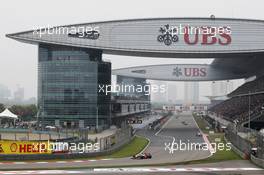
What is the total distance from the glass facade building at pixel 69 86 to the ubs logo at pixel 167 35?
11.6 metres

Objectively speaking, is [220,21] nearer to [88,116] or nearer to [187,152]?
[88,116]

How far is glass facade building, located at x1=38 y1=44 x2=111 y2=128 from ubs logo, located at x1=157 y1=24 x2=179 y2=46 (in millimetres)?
11586

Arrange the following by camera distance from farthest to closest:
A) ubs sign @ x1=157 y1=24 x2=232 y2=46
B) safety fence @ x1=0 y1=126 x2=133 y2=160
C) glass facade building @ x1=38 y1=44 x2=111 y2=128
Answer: glass facade building @ x1=38 y1=44 x2=111 y2=128, ubs sign @ x1=157 y1=24 x2=232 y2=46, safety fence @ x1=0 y1=126 x2=133 y2=160

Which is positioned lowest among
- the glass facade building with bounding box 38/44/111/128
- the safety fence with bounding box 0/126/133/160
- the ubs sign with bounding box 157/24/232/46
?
the safety fence with bounding box 0/126/133/160

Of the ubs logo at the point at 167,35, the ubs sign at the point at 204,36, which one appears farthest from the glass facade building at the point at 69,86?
the ubs sign at the point at 204,36

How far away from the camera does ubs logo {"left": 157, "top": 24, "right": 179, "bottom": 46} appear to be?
87.2m

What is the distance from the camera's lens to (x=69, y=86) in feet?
294

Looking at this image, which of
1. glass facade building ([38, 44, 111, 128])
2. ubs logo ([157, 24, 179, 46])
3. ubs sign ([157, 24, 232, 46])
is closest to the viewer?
ubs sign ([157, 24, 232, 46])

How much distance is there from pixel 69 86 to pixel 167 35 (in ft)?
62.4

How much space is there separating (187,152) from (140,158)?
8104 mm

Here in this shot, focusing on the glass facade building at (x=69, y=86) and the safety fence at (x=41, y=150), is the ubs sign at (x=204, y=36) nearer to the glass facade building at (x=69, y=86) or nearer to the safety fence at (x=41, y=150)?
the glass facade building at (x=69, y=86)

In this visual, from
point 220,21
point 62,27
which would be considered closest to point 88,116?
point 62,27

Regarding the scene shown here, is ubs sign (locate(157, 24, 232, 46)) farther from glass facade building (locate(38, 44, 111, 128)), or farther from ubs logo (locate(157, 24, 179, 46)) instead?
glass facade building (locate(38, 44, 111, 128))

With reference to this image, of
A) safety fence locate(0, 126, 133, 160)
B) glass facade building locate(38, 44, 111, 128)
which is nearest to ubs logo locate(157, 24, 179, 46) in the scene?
glass facade building locate(38, 44, 111, 128)
